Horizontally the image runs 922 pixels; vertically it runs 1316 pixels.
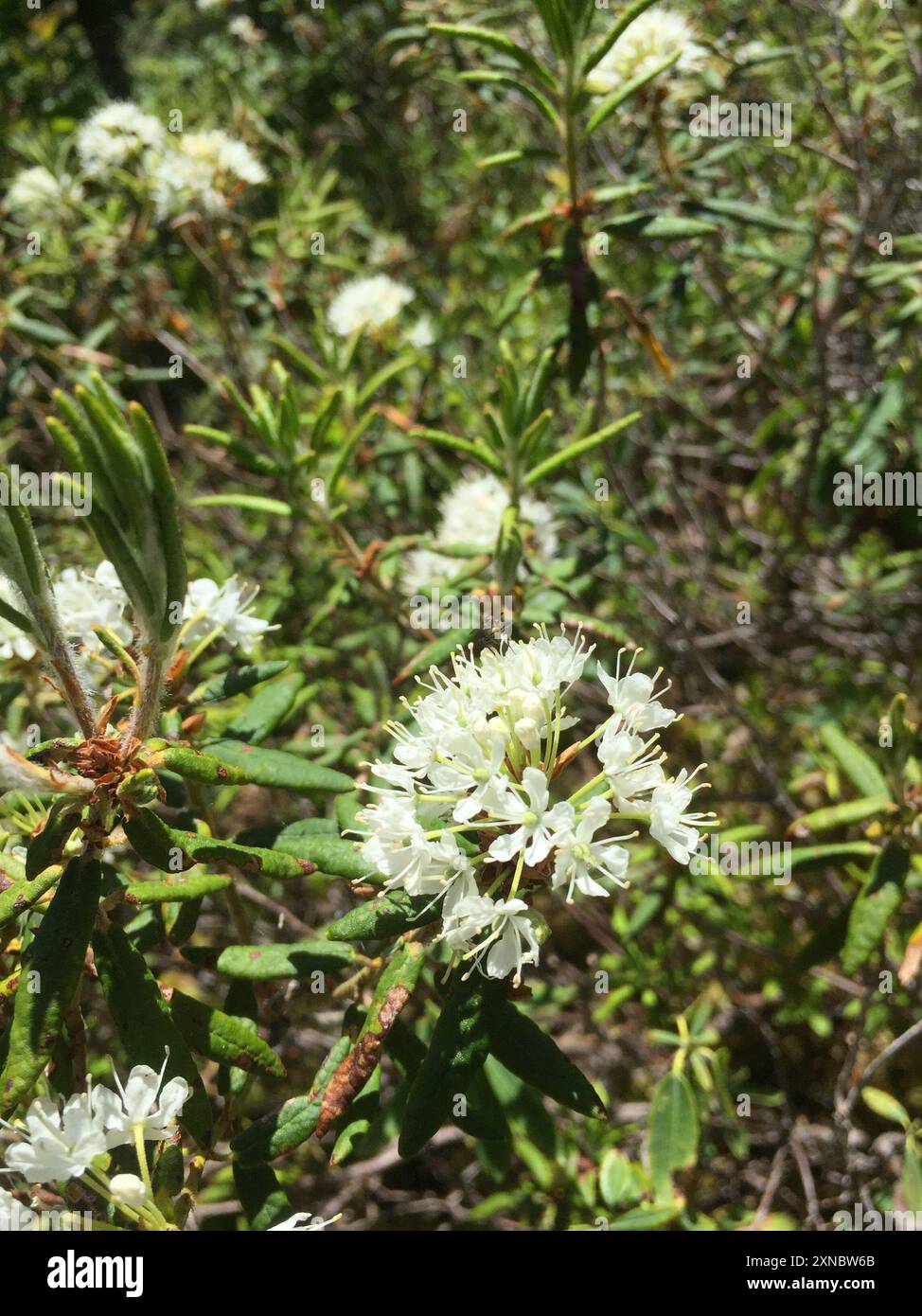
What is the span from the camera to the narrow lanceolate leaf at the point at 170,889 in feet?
4.78

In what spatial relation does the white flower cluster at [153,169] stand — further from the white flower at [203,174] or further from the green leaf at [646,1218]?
the green leaf at [646,1218]

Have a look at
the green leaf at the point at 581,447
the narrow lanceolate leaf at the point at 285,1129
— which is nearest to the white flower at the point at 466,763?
the narrow lanceolate leaf at the point at 285,1129

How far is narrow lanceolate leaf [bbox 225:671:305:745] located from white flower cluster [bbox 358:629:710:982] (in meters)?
0.51

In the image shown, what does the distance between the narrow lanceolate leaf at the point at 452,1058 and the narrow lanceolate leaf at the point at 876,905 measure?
3.00ft

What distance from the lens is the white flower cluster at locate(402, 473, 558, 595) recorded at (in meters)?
2.55

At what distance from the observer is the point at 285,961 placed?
170 centimetres

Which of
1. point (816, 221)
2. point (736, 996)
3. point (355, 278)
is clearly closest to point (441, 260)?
point (355, 278)

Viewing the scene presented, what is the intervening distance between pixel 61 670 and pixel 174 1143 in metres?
0.77

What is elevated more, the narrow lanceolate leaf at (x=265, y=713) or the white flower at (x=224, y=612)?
the white flower at (x=224, y=612)

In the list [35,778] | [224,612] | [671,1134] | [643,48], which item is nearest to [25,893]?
[35,778]

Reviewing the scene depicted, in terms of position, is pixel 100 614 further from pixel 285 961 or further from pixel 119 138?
pixel 119 138

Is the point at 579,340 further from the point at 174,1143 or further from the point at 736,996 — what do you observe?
the point at 736,996

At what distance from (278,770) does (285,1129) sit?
1.97 ft

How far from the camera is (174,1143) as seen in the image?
1.47 metres
